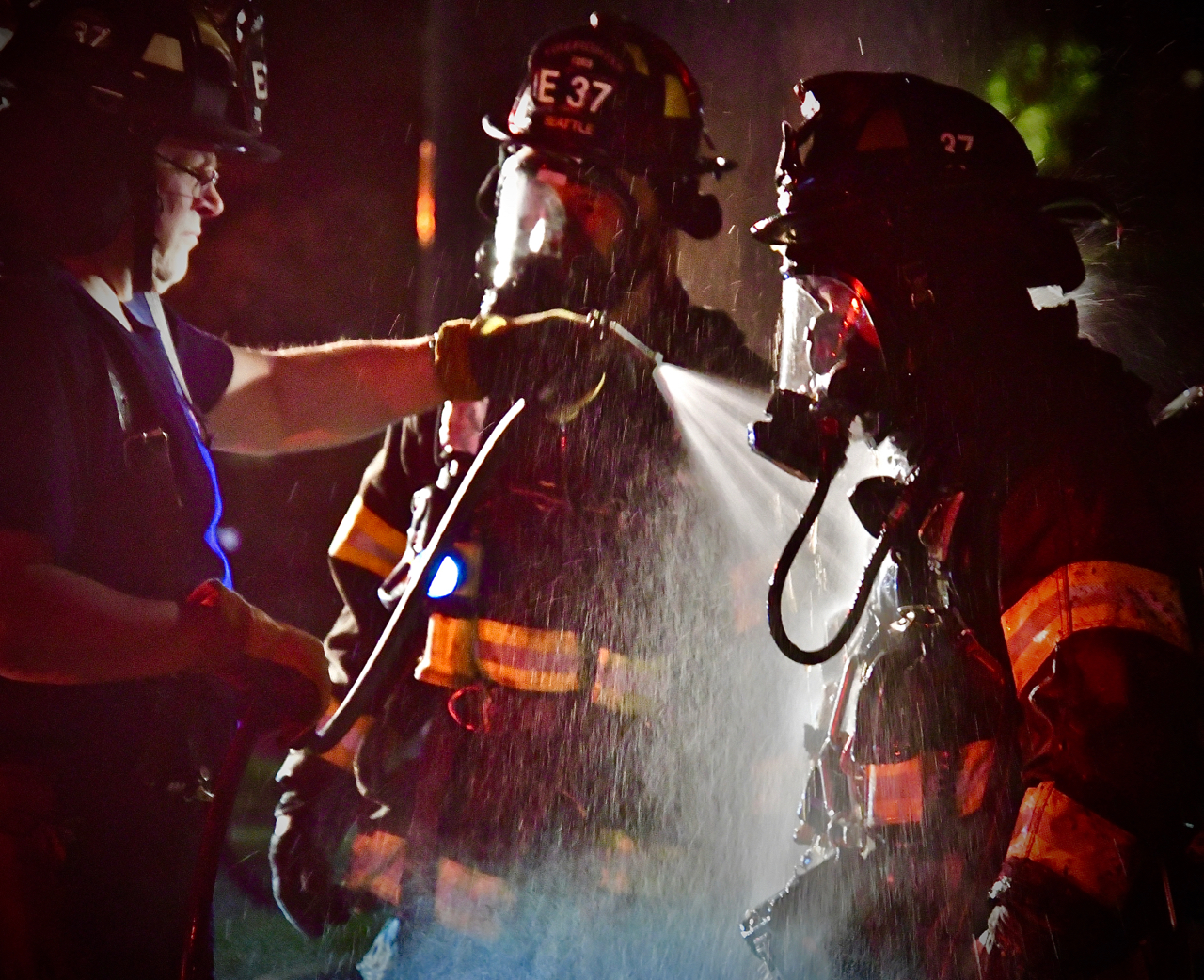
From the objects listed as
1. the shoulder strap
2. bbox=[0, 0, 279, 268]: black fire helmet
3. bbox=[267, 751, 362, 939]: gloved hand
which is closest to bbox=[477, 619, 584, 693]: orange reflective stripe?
bbox=[267, 751, 362, 939]: gloved hand

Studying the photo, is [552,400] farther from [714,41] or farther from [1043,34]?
[1043,34]

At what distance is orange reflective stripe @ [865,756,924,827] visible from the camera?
2285 mm

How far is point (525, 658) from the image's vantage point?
2.85 meters

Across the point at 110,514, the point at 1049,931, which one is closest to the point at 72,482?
the point at 110,514

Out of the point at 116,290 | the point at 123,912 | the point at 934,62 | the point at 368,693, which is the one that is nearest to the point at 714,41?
the point at 934,62

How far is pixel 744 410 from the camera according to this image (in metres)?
3.26

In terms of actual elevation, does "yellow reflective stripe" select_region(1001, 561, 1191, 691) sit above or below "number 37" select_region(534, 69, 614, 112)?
below

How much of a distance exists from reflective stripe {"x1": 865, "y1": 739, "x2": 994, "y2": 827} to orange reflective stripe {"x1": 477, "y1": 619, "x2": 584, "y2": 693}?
912 mm

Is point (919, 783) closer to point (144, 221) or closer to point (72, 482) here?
point (72, 482)

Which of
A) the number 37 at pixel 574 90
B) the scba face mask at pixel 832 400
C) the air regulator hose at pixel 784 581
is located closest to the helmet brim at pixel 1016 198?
the scba face mask at pixel 832 400

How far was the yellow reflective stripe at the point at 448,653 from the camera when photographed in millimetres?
2826

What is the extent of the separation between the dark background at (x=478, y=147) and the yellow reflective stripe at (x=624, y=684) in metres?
0.86

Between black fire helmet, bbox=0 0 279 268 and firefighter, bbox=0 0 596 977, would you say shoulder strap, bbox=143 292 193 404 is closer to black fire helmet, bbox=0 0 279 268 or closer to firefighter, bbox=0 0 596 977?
firefighter, bbox=0 0 596 977

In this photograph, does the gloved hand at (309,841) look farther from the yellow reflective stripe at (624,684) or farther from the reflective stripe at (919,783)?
the reflective stripe at (919,783)
